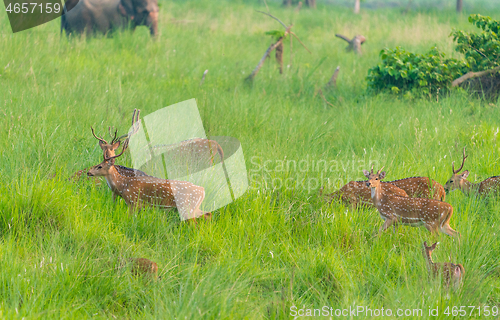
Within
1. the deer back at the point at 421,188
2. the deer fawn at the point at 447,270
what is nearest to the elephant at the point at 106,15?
the deer back at the point at 421,188

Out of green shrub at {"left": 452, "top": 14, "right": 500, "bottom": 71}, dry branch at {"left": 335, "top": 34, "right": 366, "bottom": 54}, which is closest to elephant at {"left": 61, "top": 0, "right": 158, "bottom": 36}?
dry branch at {"left": 335, "top": 34, "right": 366, "bottom": 54}

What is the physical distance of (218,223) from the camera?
4.16 meters

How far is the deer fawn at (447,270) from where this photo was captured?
3243 millimetres

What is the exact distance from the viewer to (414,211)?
4.03 meters

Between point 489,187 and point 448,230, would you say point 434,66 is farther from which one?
point 448,230

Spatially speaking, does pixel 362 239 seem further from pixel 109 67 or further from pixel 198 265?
pixel 109 67

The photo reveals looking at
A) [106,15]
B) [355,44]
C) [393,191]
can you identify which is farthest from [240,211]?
[355,44]

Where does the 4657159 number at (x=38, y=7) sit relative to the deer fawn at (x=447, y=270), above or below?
above

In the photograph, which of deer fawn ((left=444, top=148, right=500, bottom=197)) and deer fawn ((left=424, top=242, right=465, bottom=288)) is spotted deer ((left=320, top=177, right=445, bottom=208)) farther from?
deer fawn ((left=424, top=242, right=465, bottom=288))

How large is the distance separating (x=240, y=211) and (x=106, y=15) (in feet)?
30.8

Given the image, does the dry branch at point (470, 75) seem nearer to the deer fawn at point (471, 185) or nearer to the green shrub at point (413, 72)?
the green shrub at point (413, 72)

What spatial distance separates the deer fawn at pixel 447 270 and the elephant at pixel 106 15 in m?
9.99

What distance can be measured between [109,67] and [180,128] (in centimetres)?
356

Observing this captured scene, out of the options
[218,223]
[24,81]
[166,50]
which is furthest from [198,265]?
[166,50]
